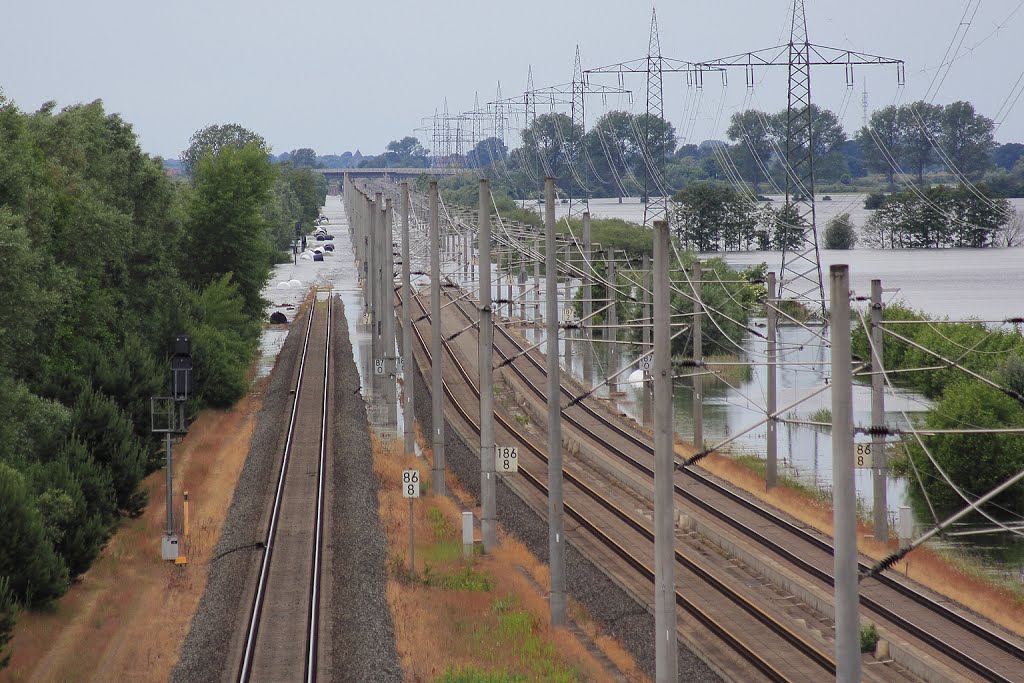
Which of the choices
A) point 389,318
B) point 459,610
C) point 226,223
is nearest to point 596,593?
point 459,610

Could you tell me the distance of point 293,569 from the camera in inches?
826

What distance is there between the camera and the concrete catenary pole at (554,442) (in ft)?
60.1

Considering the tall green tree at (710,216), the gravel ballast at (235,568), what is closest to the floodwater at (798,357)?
the tall green tree at (710,216)

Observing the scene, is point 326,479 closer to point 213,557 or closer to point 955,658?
point 213,557

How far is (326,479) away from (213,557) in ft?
21.2

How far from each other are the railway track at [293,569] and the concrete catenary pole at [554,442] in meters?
3.72

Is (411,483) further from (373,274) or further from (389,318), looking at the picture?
(373,274)

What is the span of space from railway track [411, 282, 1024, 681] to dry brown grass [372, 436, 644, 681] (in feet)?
14.6

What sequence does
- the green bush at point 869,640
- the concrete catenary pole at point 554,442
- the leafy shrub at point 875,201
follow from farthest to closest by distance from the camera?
the leafy shrub at point 875,201
the concrete catenary pole at point 554,442
the green bush at point 869,640

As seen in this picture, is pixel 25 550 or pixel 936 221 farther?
pixel 936 221

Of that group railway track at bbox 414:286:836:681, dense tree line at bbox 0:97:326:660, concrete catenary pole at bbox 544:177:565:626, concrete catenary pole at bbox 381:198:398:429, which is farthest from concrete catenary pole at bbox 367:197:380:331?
concrete catenary pole at bbox 544:177:565:626

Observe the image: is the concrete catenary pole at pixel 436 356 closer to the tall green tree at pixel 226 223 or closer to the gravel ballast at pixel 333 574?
the gravel ballast at pixel 333 574

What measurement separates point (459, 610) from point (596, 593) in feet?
8.65

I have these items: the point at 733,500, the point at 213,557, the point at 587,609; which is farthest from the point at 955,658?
the point at 213,557
